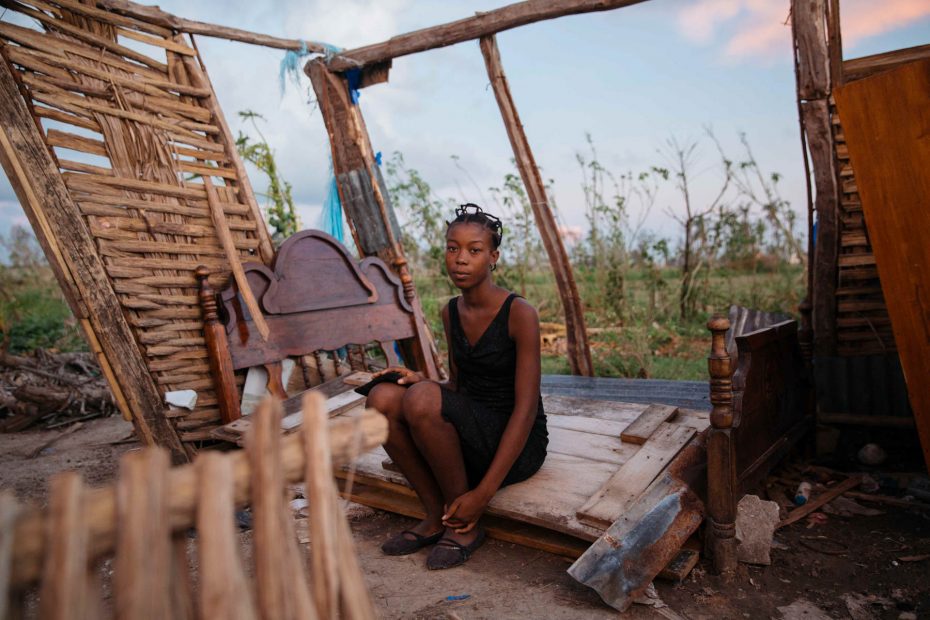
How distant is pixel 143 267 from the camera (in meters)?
3.78

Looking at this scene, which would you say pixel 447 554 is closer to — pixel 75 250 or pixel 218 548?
pixel 218 548

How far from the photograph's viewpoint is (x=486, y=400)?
9.36 feet

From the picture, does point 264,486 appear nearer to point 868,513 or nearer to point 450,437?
point 450,437

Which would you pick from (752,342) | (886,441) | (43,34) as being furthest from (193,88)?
(886,441)

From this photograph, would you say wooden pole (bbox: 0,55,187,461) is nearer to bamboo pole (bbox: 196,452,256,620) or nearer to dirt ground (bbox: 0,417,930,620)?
dirt ground (bbox: 0,417,930,620)

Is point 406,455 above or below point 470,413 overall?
below

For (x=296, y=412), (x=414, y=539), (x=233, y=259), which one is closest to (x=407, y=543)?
(x=414, y=539)

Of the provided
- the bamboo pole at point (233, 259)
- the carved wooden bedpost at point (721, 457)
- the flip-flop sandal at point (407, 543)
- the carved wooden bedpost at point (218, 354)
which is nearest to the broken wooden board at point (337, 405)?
the carved wooden bedpost at point (218, 354)

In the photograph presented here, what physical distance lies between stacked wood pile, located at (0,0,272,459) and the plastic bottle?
146 inches

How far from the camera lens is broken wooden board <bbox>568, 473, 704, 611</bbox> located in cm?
221

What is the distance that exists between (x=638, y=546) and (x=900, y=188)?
5.95ft

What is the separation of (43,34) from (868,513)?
5.52m

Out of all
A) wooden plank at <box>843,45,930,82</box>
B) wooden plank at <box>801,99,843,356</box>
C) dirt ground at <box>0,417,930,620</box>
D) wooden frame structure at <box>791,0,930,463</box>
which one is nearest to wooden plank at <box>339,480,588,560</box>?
dirt ground at <box>0,417,930,620</box>

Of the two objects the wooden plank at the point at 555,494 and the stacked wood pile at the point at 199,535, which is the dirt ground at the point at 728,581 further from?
the stacked wood pile at the point at 199,535
